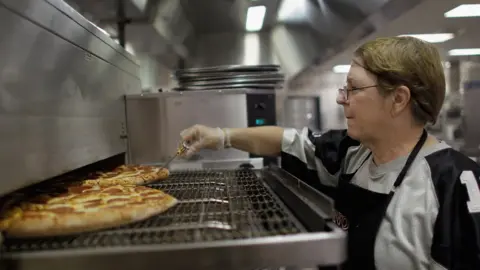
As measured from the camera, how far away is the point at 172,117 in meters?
1.67

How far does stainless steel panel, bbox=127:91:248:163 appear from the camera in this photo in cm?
163

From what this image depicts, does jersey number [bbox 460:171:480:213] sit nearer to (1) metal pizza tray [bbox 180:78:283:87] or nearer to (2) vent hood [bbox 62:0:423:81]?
(2) vent hood [bbox 62:0:423:81]

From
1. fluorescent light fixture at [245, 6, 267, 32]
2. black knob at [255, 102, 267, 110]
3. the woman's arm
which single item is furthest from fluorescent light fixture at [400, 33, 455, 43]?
the woman's arm

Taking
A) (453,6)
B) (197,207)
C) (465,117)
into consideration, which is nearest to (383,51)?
(197,207)

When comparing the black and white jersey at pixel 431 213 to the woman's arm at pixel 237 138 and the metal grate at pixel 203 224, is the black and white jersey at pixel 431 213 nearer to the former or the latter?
the metal grate at pixel 203 224

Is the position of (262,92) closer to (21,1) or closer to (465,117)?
(21,1)

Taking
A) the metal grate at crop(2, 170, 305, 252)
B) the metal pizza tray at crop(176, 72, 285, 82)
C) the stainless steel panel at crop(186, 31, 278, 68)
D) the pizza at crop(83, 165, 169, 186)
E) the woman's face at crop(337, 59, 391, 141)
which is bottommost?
the metal grate at crop(2, 170, 305, 252)

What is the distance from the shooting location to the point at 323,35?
2.49 metres

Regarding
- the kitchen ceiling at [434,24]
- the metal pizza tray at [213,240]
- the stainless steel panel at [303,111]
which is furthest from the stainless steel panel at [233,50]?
the metal pizza tray at [213,240]

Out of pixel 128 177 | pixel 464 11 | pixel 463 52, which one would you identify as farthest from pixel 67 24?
pixel 463 52

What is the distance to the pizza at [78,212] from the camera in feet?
2.27

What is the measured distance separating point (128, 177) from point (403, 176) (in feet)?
2.48

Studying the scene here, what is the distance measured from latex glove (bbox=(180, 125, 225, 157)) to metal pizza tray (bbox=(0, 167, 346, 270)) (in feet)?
1.45

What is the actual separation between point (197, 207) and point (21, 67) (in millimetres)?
434
